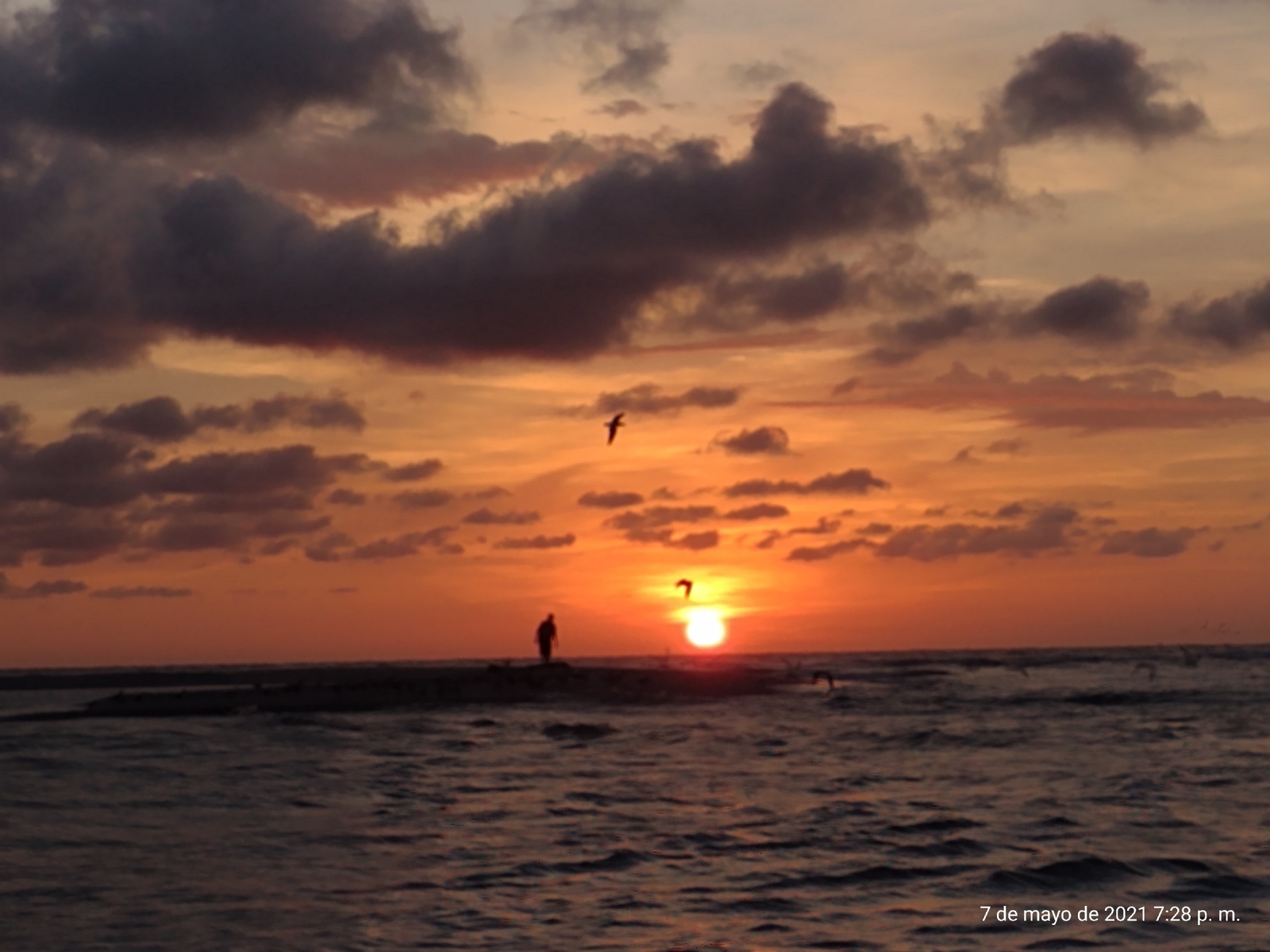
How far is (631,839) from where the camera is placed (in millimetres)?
24250

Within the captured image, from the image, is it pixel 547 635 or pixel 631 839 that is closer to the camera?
pixel 631 839

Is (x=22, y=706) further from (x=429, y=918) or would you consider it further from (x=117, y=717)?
(x=429, y=918)

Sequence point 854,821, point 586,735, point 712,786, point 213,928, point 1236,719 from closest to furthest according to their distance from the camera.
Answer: point 213,928 → point 854,821 → point 712,786 → point 586,735 → point 1236,719

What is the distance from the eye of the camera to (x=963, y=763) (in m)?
35.8

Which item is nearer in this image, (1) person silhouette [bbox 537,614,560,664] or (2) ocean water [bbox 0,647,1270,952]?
(2) ocean water [bbox 0,647,1270,952]

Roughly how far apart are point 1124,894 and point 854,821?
6909 millimetres

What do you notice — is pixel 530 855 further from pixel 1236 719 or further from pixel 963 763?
pixel 1236 719

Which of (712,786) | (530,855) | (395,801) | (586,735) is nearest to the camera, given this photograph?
(530,855)

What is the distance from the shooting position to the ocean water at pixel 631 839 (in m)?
17.7

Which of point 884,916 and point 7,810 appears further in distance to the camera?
point 7,810

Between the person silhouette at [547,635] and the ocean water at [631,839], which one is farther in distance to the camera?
the person silhouette at [547,635]

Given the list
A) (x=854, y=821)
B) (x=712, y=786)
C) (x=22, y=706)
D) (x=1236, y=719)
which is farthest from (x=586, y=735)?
(x=22, y=706)

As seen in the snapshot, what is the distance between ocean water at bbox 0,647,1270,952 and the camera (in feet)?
58.0

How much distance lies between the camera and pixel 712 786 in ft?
102
